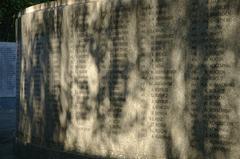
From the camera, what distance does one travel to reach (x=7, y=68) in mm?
20984

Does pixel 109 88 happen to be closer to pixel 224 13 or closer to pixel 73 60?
pixel 73 60

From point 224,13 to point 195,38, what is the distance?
58cm

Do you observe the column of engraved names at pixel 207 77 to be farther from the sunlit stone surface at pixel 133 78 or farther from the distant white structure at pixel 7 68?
the distant white structure at pixel 7 68

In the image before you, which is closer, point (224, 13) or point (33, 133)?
point (224, 13)

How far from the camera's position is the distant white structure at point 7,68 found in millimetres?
20766

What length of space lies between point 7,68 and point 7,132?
6599 millimetres

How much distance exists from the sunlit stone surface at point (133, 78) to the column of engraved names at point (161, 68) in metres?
0.01

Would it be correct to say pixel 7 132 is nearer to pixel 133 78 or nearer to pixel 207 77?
pixel 133 78

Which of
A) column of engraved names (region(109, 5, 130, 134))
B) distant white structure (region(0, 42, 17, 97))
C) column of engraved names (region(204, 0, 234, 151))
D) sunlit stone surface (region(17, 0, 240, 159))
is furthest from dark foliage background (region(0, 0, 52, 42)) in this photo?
column of engraved names (region(204, 0, 234, 151))

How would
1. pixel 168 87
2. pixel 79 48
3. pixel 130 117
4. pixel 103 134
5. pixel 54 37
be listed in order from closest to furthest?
pixel 168 87 → pixel 130 117 → pixel 103 134 → pixel 79 48 → pixel 54 37

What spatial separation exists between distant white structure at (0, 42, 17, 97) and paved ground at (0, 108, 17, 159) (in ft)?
3.01

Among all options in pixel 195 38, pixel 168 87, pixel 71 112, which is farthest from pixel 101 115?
pixel 195 38

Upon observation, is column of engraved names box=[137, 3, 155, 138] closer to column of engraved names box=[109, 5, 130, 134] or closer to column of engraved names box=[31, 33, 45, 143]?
column of engraved names box=[109, 5, 130, 134]

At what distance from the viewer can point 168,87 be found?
7492 millimetres
